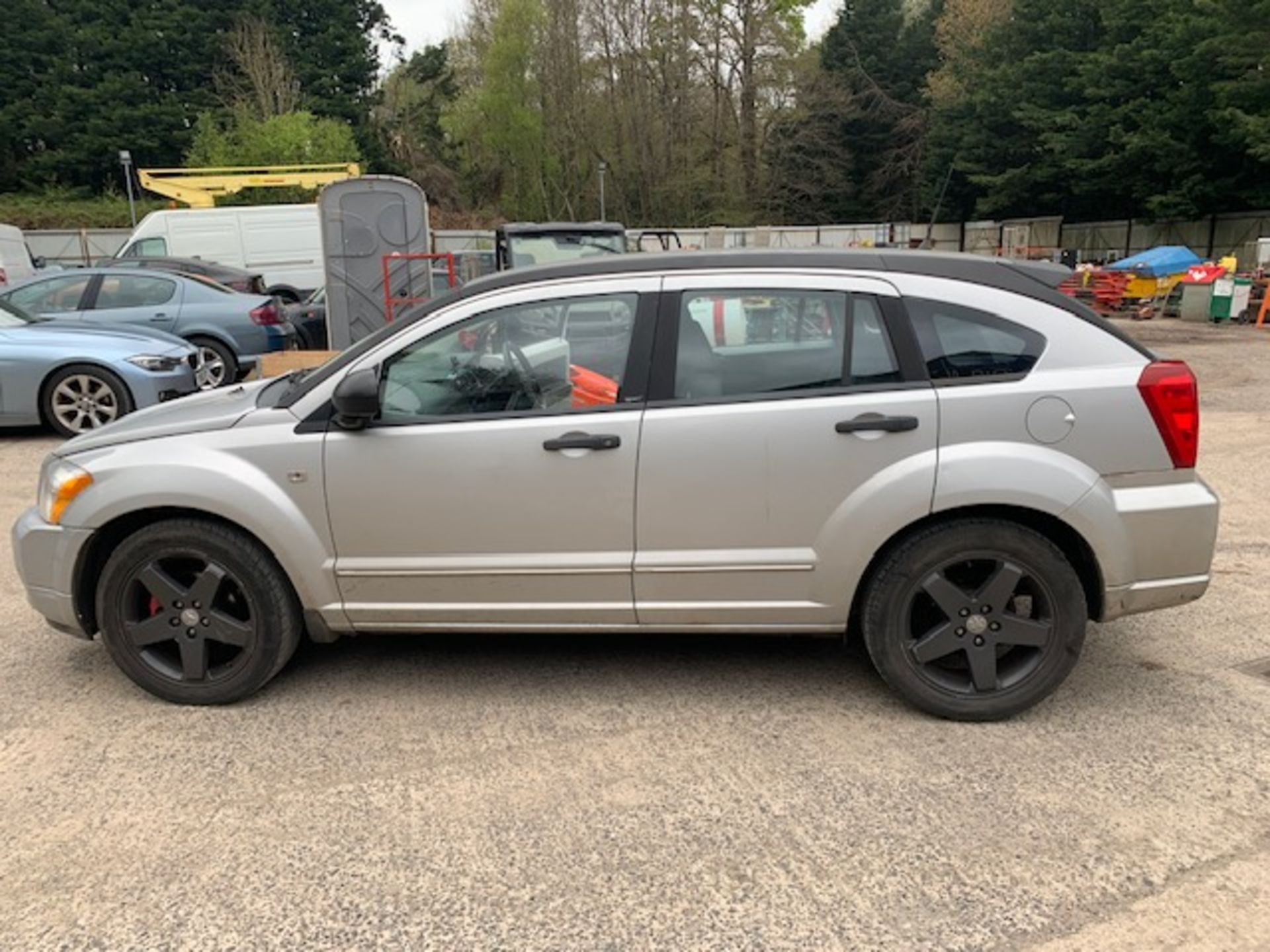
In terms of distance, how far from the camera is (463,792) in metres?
3.02

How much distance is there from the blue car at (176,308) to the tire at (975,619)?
353 inches

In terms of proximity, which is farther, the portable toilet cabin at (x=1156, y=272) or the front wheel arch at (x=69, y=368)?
the portable toilet cabin at (x=1156, y=272)

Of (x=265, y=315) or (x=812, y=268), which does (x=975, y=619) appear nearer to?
(x=812, y=268)

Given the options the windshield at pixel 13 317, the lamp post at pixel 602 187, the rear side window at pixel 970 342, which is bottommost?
the windshield at pixel 13 317

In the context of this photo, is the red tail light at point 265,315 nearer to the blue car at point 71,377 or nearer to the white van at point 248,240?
the blue car at point 71,377

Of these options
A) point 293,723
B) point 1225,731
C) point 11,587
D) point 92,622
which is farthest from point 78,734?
point 1225,731

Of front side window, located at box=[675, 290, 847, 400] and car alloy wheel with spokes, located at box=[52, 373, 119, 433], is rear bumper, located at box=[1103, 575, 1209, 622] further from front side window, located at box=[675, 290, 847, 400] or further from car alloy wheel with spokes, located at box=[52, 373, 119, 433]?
car alloy wheel with spokes, located at box=[52, 373, 119, 433]

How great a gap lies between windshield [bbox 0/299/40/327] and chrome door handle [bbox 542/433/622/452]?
7546 mm

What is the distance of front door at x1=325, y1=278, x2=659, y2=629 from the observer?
336 cm

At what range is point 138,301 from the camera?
10.7 metres

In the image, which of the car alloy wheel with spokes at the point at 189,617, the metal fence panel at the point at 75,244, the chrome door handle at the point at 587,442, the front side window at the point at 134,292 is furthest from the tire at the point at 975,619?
the metal fence panel at the point at 75,244

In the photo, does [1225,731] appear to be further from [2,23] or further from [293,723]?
[2,23]

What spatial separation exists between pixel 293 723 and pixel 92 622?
95cm

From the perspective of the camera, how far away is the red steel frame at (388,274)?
12258 mm
